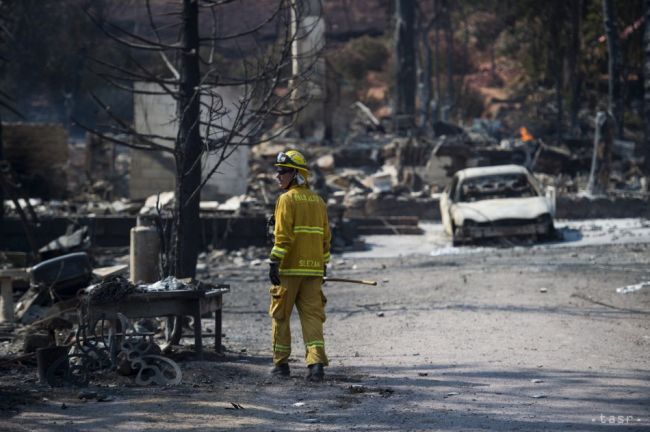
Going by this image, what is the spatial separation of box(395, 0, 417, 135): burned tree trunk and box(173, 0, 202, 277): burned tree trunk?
1120 inches

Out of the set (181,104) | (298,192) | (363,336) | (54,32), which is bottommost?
(363,336)

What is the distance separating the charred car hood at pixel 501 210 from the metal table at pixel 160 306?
441 inches

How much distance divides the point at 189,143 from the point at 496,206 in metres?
10.1

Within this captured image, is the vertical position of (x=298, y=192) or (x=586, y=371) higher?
(x=298, y=192)

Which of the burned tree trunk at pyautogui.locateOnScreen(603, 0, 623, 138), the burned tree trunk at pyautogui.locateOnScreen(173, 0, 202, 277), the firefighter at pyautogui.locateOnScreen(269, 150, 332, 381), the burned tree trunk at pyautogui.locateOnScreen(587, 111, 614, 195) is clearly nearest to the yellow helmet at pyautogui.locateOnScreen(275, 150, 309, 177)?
the firefighter at pyautogui.locateOnScreen(269, 150, 332, 381)

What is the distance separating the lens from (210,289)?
9992 millimetres

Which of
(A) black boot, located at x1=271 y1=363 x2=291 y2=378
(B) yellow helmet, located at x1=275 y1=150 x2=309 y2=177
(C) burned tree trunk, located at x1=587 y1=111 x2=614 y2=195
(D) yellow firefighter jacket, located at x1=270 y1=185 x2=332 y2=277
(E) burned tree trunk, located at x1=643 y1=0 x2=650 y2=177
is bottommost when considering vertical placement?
(A) black boot, located at x1=271 y1=363 x2=291 y2=378

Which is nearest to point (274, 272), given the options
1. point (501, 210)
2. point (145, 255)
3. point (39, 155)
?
point (145, 255)

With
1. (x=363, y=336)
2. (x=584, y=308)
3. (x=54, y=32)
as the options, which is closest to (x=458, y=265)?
(x=584, y=308)

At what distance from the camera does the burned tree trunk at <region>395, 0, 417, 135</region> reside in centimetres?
4053

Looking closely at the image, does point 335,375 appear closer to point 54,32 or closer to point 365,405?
point 365,405

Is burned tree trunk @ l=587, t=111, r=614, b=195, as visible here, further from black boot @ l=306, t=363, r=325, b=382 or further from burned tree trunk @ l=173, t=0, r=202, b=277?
black boot @ l=306, t=363, r=325, b=382

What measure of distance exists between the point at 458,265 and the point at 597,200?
837cm

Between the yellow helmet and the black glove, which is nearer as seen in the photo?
the black glove
